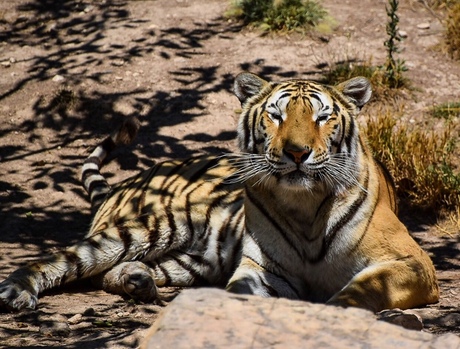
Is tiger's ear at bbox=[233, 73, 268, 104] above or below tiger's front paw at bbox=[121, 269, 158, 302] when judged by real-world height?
above

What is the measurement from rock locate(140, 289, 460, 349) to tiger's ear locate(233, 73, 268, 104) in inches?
96.8

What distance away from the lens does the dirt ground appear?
7078 mm

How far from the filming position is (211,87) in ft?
29.8

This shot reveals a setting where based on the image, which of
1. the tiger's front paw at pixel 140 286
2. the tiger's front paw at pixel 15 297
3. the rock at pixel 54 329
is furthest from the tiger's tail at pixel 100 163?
the rock at pixel 54 329

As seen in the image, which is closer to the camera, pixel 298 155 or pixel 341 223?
pixel 298 155

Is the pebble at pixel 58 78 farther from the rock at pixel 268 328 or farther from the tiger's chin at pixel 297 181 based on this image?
the rock at pixel 268 328

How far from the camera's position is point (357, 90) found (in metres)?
5.36

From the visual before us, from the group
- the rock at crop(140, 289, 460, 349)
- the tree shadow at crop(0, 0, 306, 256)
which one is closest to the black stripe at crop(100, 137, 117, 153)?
the tree shadow at crop(0, 0, 306, 256)

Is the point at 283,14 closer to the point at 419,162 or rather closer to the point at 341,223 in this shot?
the point at 419,162

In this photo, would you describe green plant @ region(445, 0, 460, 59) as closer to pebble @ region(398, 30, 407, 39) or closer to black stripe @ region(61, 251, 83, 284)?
pebble @ region(398, 30, 407, 39)

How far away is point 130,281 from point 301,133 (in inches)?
58.8

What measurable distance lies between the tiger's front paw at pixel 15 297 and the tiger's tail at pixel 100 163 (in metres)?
1.66

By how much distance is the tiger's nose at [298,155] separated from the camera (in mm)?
4805

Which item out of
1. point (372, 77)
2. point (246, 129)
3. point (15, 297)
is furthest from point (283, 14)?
point (15, 297)
